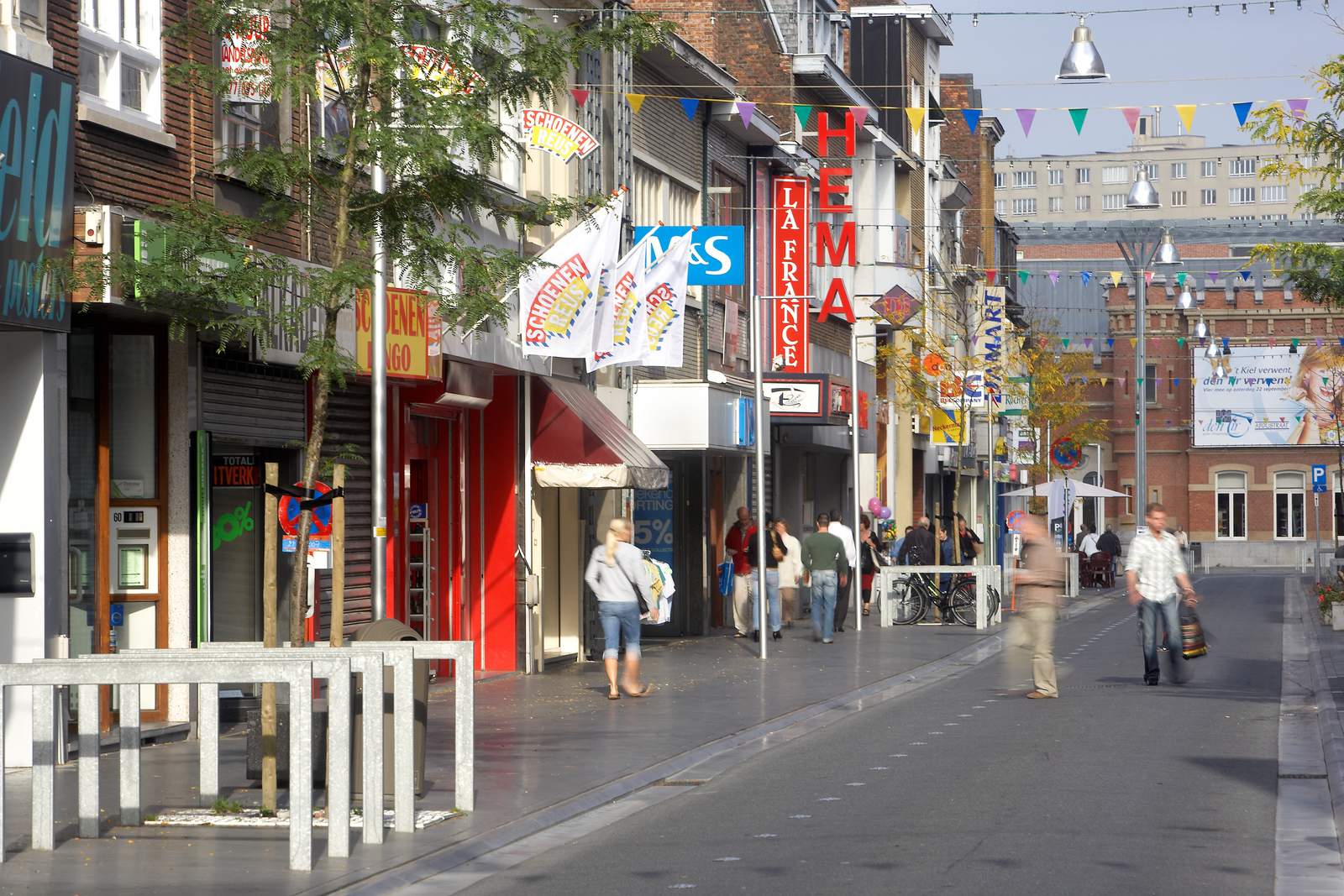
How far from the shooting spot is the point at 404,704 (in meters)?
10.4

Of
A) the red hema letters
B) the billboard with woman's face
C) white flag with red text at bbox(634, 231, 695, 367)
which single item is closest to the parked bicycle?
the red hema letters

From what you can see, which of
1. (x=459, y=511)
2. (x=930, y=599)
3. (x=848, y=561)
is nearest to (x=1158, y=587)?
(x=459, y=511)

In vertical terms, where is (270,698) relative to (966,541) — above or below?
below

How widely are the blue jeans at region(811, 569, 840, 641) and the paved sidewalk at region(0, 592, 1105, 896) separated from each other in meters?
1.74

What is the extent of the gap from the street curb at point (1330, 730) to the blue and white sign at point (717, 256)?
8.26 m

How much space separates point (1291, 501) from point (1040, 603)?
69.5 metres

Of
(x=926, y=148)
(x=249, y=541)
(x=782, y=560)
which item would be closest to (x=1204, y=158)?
(x=926, y=148)

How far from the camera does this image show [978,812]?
1073 centimetres

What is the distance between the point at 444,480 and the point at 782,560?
874cm

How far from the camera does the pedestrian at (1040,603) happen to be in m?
18.0

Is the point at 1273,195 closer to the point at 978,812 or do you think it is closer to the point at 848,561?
the point at 848,561

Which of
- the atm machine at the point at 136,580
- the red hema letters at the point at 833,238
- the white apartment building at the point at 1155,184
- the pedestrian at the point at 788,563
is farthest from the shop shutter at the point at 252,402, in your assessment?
the white apartment building at the point at 1155,184

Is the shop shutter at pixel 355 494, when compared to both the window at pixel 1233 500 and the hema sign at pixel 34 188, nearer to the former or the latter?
the hema sign at pixel 34 188

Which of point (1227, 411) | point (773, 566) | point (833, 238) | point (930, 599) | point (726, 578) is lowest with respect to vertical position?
point (930, 599)
